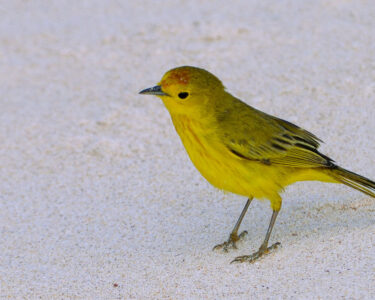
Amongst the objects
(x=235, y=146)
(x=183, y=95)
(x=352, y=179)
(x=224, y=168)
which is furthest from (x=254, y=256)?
(x=183, y=95)

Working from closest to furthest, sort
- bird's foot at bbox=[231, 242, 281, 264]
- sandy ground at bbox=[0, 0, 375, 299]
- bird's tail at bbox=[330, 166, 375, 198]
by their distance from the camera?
sandy ground at bbox=[0, 0, 375, 299], bird's foot at bbox=[231, 242, 281, 264], bird's tail at bbox=[330, 166, 375, 198]

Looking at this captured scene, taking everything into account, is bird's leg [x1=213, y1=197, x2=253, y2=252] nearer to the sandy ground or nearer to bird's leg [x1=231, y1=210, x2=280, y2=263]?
the sandy ground

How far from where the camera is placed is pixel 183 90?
4574 mm

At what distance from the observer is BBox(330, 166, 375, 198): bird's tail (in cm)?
469

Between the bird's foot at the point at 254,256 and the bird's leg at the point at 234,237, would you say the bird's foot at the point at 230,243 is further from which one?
the bird's foot at the point at 254,256

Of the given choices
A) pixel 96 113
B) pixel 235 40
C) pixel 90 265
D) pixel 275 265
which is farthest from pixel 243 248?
pixel 235 40

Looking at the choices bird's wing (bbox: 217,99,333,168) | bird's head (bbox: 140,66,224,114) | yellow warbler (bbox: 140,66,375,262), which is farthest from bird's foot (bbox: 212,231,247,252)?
bird's head (bbox: 140,66,224,114)

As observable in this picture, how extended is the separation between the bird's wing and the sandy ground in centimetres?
52

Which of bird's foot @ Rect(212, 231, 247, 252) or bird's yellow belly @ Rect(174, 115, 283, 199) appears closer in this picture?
bird's yellow belly @ Rect(174, 115, 283, 199)

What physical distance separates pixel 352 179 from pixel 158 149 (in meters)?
1.93

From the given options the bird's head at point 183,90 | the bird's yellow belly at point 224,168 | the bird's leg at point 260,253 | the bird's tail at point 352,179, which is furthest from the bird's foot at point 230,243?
the bird's head at point 183,90

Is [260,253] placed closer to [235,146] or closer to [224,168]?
[224,168]

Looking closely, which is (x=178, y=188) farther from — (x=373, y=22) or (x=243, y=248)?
(x=373, y=22)

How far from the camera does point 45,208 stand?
530 cm
